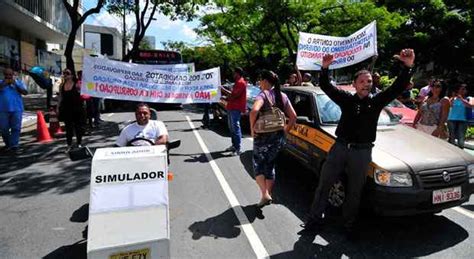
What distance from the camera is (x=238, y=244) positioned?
13.7ft

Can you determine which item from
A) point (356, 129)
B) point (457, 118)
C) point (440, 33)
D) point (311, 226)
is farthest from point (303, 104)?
point (440, 33)

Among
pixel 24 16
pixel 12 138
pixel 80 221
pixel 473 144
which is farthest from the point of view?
pixel 24 16

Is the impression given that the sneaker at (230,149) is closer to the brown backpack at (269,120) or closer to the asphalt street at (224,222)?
the asphalt street at (224,222)

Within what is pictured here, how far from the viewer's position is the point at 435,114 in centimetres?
667

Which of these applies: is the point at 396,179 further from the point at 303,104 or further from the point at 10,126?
the point at 10,126

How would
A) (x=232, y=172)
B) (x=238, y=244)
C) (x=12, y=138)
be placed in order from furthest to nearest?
1. (x=12, y=138)
2. (x=232, y=172)
3. (x=238, y=244)

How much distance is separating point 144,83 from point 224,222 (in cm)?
459

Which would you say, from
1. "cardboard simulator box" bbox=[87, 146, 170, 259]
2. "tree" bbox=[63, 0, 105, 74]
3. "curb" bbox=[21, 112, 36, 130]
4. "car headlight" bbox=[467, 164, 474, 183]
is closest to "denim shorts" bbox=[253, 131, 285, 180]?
"cardboard simulator box" bbox=[87, 146, 170, 259]

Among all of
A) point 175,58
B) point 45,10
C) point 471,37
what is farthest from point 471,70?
point 45,10

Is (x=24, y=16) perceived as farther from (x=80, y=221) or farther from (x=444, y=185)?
(x=444, y=185)

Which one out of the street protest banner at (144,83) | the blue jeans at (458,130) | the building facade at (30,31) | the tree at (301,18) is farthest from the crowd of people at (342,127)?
the building facade at (30,31)

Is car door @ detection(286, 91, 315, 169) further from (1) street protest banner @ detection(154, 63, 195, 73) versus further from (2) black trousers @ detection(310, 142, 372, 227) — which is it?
(1) street protest banner @ detection(154, 63, 195, 73)

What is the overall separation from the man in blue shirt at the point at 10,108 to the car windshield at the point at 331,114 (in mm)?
6259

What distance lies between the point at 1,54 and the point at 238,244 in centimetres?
2297
